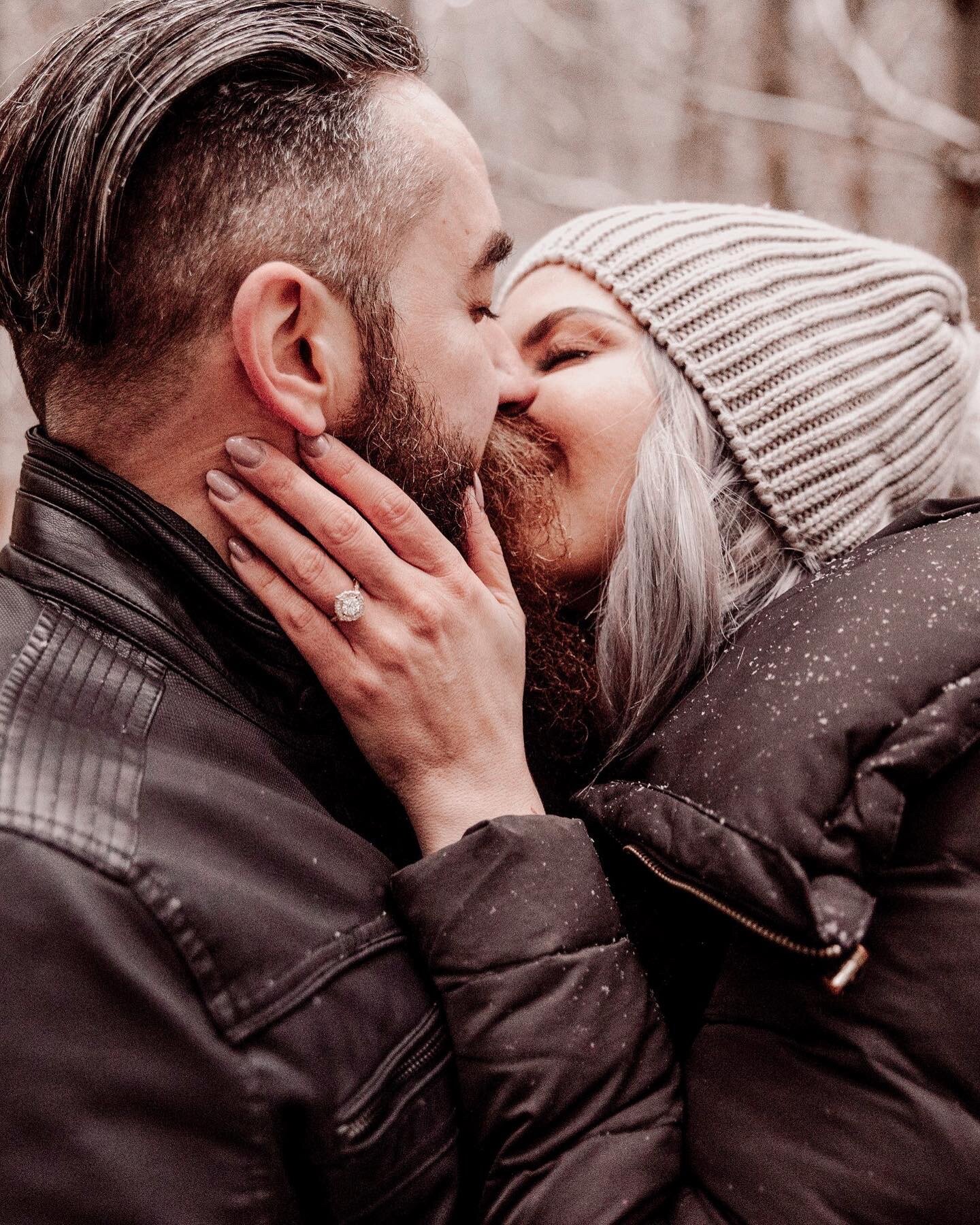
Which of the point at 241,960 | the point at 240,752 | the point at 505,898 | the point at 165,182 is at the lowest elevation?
the point at 505,898

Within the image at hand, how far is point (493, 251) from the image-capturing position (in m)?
1.70

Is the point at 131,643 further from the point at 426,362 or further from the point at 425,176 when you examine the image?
the point at 425,176

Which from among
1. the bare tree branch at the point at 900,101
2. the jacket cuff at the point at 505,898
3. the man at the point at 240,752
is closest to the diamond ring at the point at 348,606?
the man at the point at 240,752

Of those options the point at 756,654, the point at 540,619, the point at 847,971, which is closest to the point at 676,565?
the point at 540,619

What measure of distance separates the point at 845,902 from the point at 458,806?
0.60 meters

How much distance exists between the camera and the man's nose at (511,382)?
2043mm

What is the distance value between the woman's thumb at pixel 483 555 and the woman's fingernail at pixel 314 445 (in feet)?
1.04

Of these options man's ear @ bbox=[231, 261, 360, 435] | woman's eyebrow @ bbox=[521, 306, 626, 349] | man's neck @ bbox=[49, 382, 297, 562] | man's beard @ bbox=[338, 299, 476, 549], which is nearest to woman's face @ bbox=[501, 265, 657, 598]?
woman's eyebrow @ bbox=[521, 306, 626, 349]

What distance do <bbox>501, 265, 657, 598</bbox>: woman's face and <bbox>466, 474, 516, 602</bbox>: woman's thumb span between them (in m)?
0.30

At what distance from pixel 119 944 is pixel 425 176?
124 centimetres

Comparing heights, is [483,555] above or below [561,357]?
below

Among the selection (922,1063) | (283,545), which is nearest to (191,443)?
(283,545)

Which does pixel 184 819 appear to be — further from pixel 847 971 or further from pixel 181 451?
pixel 847 971

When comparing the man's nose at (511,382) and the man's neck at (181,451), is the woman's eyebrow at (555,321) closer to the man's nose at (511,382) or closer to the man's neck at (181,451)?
the man's nose at (511,382)
